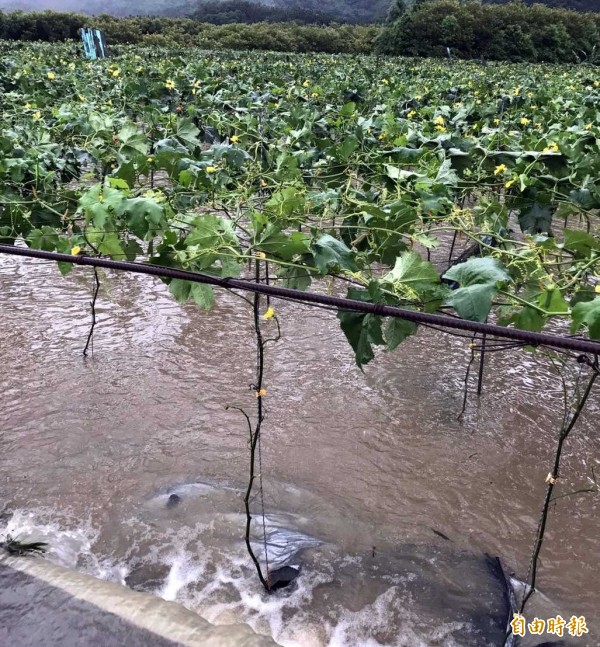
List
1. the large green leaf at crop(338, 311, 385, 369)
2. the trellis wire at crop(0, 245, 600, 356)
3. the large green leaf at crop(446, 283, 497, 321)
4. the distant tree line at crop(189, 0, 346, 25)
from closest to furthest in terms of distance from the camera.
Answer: the trellis wire at crop(0, 245, 600, 356)
the large green leaf at crop(446, 283, 497, 321)
the large green leaf at crop(338, 311, 385, 369)
the distant tree line at crop(189, 0, 346, 25)

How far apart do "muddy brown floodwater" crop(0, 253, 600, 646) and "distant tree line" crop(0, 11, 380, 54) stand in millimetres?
27614

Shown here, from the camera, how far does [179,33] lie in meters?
30.7

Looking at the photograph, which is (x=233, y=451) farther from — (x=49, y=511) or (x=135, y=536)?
(x=49, y=511)

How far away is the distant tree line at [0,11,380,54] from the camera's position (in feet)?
96.2

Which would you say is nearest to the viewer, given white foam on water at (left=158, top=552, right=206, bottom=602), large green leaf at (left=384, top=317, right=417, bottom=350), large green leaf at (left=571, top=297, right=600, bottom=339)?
large green leaf at (left=571, top=297, right=600, bottom=339)

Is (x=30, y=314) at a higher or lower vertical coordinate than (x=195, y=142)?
lower

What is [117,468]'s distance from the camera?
9.22 ft

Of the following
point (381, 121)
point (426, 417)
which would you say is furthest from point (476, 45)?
point (426, 417)

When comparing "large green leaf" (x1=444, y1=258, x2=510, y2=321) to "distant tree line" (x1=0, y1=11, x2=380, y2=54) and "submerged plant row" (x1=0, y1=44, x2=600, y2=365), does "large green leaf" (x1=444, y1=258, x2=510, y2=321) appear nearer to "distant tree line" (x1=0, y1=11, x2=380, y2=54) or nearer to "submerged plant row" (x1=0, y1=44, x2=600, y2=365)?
"submerged plant row" (x1=0, y1=44, x2=600, y2=365)

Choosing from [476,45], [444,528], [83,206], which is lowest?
[444,528]

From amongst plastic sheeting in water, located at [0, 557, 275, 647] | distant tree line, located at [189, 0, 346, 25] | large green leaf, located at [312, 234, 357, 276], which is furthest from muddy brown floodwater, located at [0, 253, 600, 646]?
distant tree line, located at [189, 0, 346, 25]

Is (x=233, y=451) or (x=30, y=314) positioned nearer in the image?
(x=233, y=451)

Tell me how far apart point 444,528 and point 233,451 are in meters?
1.07

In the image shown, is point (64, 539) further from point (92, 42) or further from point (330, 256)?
point (92, 42)
